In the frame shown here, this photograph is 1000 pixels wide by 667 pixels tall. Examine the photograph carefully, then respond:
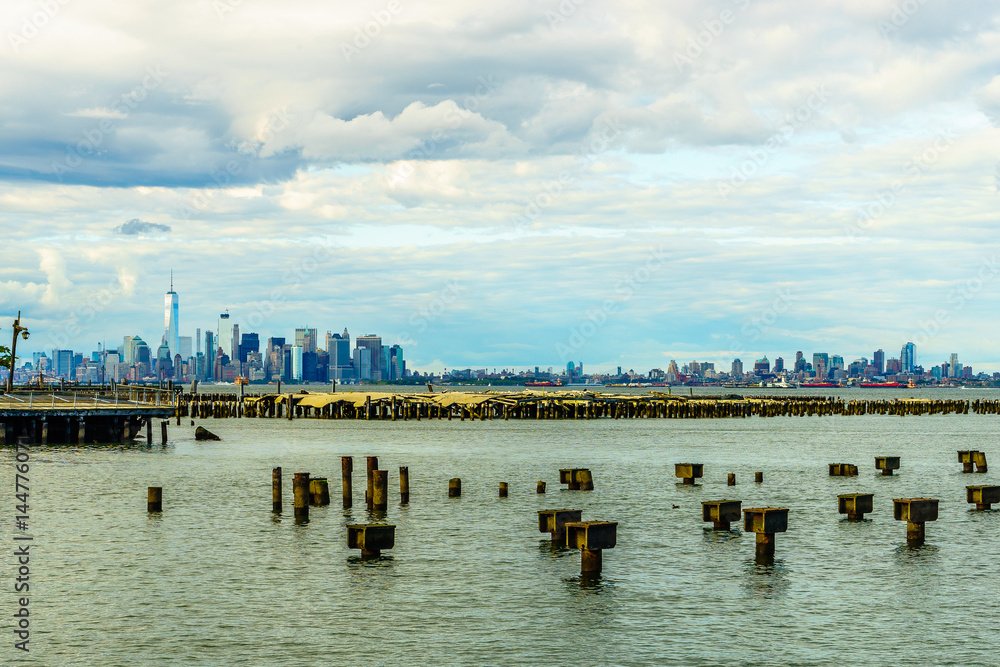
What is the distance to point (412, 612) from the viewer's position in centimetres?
2127

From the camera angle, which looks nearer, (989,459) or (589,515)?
(589,515)

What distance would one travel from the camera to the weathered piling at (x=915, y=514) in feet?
92.8

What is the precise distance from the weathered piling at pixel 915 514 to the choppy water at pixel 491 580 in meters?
0.51

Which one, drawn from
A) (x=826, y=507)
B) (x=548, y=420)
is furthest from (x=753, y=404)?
(x=826, y=507)

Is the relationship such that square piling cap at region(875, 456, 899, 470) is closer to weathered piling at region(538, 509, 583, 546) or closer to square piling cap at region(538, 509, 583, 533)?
weathered piling at region(538, 509, 583, 546)

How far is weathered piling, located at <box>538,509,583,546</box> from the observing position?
86.5ft

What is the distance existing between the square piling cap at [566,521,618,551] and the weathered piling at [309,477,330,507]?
15302 millimetres

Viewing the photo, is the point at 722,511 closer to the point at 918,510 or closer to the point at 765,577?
the point at 918,510

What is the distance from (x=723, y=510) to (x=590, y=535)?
28.1 feet

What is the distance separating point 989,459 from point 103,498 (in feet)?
163

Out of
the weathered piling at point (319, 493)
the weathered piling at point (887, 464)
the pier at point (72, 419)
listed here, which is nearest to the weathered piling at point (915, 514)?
the weathered piling at point (319, 493)

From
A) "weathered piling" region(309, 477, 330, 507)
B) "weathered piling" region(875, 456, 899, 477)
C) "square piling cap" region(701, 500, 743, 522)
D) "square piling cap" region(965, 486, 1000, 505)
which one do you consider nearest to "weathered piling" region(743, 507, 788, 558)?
"square piling cap" region(701, 500, 743, 522)

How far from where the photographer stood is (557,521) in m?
26.6

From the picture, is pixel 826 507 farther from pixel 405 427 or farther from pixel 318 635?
pixel 405 427
